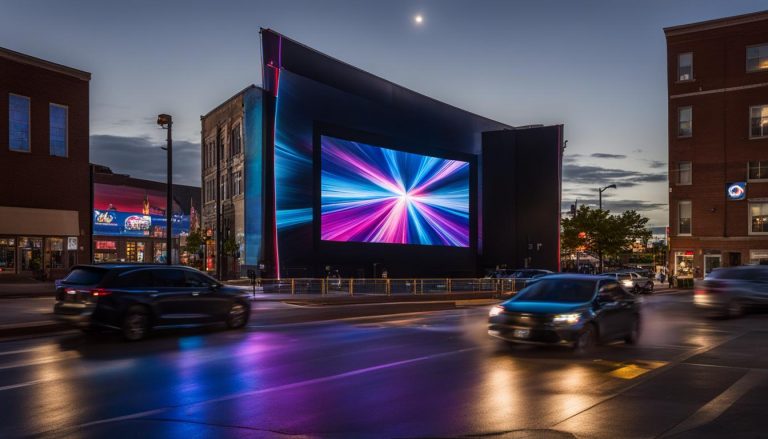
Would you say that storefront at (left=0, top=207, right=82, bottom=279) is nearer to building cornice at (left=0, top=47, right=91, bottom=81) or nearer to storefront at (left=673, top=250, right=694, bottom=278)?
building cornice at (left=0, top=47, right=91, bottom=81)

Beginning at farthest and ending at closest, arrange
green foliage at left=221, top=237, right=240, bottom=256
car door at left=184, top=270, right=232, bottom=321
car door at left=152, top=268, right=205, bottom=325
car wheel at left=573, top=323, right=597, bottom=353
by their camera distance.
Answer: green foliage at left=221, top=237, right=240, bottom=256 → car door at left=184, top=270, right=232, bottom=321 → car door at left=152, top=268, right=205, bottom=325 → car wheel at left=573, top=323, right=597, bottom=353

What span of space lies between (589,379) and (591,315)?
9.35ft

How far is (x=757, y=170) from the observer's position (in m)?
55.8

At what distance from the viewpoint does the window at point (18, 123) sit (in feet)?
141

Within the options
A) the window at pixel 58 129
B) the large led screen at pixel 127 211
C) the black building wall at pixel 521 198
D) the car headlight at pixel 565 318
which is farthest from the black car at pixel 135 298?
the large led screen at pixel 127 211

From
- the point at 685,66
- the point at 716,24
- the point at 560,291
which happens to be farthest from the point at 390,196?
the point at 560,291

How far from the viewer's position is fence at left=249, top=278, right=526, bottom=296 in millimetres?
35875

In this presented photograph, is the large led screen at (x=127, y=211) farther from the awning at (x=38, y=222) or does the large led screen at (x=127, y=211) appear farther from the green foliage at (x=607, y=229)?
the green foliage at (x=607, y=229)

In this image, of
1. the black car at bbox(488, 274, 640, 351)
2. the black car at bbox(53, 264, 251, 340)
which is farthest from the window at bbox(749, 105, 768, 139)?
the black car at bbox(53, 264, 251, 340)

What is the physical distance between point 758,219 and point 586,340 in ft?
165

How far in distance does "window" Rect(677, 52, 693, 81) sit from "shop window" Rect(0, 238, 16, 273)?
177ft

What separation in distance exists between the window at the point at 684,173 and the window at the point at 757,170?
4510 mm

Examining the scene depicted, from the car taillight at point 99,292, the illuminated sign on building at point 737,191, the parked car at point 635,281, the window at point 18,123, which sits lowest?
the parked car at point 635,281

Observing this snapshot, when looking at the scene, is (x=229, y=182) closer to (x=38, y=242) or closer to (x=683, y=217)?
(x=38, y=242)
